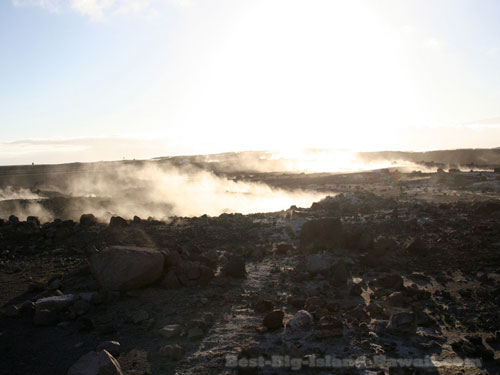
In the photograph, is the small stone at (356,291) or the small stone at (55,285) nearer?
the small stone at (356,291)

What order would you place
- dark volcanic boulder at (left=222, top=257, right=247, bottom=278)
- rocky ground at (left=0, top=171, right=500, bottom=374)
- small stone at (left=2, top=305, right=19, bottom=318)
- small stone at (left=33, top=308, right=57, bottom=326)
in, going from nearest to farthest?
rocky ground at (left=0, top=171, right=500, bottom=374)
small stone at (left=33, top=308, right=57, bottom=326)
small stone at (left=2, top=305, right=19, bottom=318)
dark volcanic boulder at (left=222, top=257, right=247, bottom=278)

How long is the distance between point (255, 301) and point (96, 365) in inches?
114

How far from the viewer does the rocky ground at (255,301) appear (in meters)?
4.93

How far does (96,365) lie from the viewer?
4.50 metres

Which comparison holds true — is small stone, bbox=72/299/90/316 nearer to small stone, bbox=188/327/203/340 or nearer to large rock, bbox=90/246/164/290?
large rock, bbox=90/246/164/290

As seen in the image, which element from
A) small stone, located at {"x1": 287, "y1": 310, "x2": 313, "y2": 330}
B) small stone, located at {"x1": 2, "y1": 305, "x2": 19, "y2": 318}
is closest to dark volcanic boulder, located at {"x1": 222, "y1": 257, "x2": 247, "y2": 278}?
small stone, located at {"x1": 287, "y1": 310, "x2": 313, "y2": 330}

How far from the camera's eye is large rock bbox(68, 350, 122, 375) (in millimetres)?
4406

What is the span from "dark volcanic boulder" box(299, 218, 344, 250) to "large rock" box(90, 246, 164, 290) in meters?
4.07

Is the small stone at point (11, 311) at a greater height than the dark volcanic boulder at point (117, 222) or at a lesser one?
lesser

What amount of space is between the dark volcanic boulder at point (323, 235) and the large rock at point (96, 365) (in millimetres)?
6032

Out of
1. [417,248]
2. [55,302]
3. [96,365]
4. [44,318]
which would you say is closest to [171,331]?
[96,365]

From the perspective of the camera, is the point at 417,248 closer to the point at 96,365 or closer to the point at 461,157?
the point at 96,365

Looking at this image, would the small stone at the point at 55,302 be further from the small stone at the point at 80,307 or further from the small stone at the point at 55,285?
the small stone at the point at 55,285

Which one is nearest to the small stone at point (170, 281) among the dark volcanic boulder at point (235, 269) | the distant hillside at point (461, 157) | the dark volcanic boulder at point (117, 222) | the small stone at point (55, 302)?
the dark volcanic boulder at point (235, 269)
